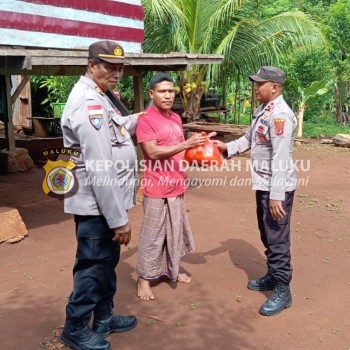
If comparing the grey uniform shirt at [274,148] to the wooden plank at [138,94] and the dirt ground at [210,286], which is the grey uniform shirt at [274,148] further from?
the wooden plank at [138,94]

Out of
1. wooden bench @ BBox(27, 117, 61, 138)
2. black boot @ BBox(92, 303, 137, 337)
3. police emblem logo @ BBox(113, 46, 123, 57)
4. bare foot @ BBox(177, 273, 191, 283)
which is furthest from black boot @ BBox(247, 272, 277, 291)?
wooden bench @ BBox(27, 117, 61, 138)

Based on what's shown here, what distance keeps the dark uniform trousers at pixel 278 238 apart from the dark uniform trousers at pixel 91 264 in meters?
1.23

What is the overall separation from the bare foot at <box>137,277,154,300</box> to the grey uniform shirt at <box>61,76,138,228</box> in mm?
1229

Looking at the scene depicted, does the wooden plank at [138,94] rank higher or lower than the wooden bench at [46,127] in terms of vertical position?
higher

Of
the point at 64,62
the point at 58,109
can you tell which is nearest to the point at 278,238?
the point at 64,62

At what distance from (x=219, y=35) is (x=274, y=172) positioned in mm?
9109

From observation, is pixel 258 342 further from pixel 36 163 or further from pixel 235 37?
pixel 235 37

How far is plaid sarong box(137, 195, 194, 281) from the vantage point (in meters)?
3.61

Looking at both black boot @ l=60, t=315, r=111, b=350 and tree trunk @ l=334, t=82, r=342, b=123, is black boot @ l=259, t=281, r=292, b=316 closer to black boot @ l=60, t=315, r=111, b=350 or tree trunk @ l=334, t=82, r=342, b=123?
black boot @ l=60, t=315, r=111, b=350

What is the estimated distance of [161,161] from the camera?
11.5 ft

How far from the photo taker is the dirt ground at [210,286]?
10.2 ft

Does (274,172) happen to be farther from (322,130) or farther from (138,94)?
(322,130)

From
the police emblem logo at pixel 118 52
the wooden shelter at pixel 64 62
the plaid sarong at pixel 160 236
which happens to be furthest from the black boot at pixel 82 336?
the wooden shelter at pixel 64 62

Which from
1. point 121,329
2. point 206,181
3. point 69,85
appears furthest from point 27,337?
point 69,85
